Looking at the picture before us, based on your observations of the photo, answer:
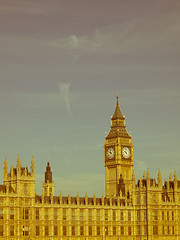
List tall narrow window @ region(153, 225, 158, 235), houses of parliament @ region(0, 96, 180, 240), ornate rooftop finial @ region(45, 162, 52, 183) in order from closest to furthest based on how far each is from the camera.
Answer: houses of parliament @ region(0, 96, 180, 240) → tall narrow window @ region(153, 225, 158, 235) → ornate rooftop finial @ region(45, 162, 52, 183)

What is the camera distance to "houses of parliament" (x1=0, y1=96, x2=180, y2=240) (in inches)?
5482

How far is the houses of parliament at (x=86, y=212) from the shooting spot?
139 metres

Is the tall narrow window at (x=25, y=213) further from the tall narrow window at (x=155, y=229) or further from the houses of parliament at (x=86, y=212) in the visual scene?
the tall narrow window at (x=155, y=229)

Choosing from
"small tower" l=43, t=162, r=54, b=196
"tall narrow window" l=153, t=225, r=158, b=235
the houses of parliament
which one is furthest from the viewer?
"small tower" l=43, t=162, r=54, b=196

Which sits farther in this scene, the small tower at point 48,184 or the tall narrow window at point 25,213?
the small tower at point 48,184

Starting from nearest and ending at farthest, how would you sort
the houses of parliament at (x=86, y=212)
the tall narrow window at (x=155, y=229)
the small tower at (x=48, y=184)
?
the houses of parliament at (x=86, y=212) < the tall narrow window at (x=155, y=229) < the small tower at (x=48, y=184)

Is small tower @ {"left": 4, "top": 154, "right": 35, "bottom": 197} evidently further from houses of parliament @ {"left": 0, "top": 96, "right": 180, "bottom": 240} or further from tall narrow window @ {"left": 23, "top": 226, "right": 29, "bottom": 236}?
tall narrow window @ {"left": 23, "top": 226, "right": 29, "bottom": 236}

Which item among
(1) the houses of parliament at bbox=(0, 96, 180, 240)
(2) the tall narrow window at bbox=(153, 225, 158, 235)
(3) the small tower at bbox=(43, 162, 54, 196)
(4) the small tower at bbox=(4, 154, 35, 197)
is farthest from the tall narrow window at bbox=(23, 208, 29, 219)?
(2) the tall narrow window at bbox=(153, 225, 158, 235)

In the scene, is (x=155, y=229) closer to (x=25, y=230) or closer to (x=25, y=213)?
(x=25, y=230)

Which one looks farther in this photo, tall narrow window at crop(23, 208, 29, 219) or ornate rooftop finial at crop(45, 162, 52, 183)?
ornate rooftop finial at crop(45, 162, 52, 183)

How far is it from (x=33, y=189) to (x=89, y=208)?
20.9m

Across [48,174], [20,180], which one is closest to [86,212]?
[20,180]

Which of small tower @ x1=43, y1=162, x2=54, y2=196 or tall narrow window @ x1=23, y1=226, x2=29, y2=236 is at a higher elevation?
small tower @ x1=43, y1=162, x2=54, y2=196

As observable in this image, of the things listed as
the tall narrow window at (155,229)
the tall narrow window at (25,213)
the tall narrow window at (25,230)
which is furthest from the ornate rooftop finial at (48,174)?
the tall narrow window at (25,230)
